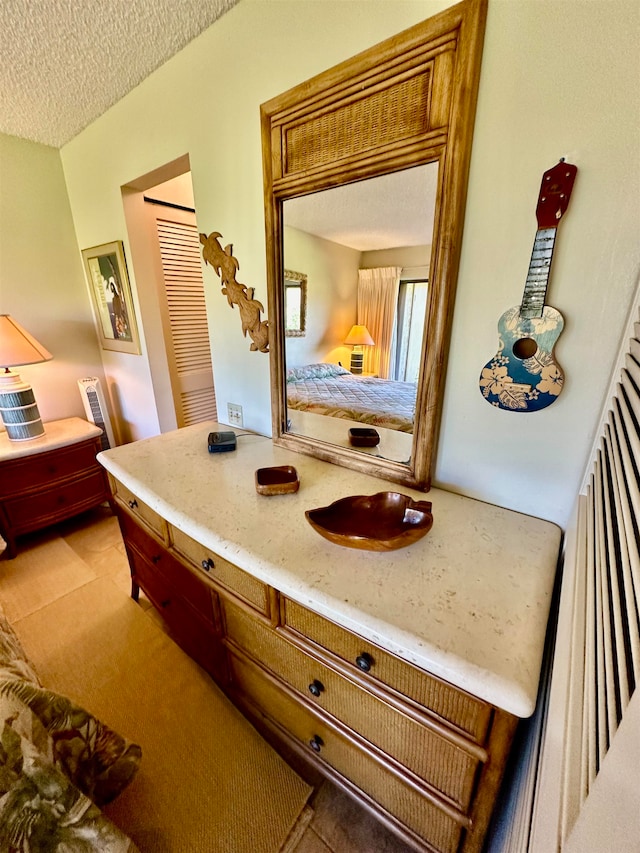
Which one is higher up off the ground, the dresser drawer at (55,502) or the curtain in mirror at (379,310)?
the curtain in mirror at (379,310)

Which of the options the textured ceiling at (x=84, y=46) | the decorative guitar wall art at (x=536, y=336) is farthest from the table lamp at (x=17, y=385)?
the decorative guitar wall art at (x=536, y=336)

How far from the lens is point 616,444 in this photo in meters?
0.59

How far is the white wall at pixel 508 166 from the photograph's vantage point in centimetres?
66

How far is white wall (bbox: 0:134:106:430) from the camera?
197 centimetres

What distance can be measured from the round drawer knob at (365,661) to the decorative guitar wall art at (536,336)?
0.69 meters

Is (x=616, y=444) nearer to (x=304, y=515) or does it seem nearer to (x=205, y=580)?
(x=304, y=515)

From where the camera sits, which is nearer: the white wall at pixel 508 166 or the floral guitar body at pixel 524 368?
the white wall at pixel 508 166

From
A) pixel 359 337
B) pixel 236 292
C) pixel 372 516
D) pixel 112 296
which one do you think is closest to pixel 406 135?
pixel 359 337

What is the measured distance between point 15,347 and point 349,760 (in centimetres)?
240

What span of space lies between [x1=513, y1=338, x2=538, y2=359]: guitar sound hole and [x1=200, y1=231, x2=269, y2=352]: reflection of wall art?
866mm

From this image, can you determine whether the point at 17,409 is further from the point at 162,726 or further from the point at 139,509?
the point at 162,726

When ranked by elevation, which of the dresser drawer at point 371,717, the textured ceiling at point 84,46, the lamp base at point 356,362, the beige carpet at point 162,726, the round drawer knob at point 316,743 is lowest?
the beige carpet at point 162,726

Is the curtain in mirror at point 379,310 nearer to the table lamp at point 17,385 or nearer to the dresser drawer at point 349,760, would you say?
the dresser drawer at point 349,760

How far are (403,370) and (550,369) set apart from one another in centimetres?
38
